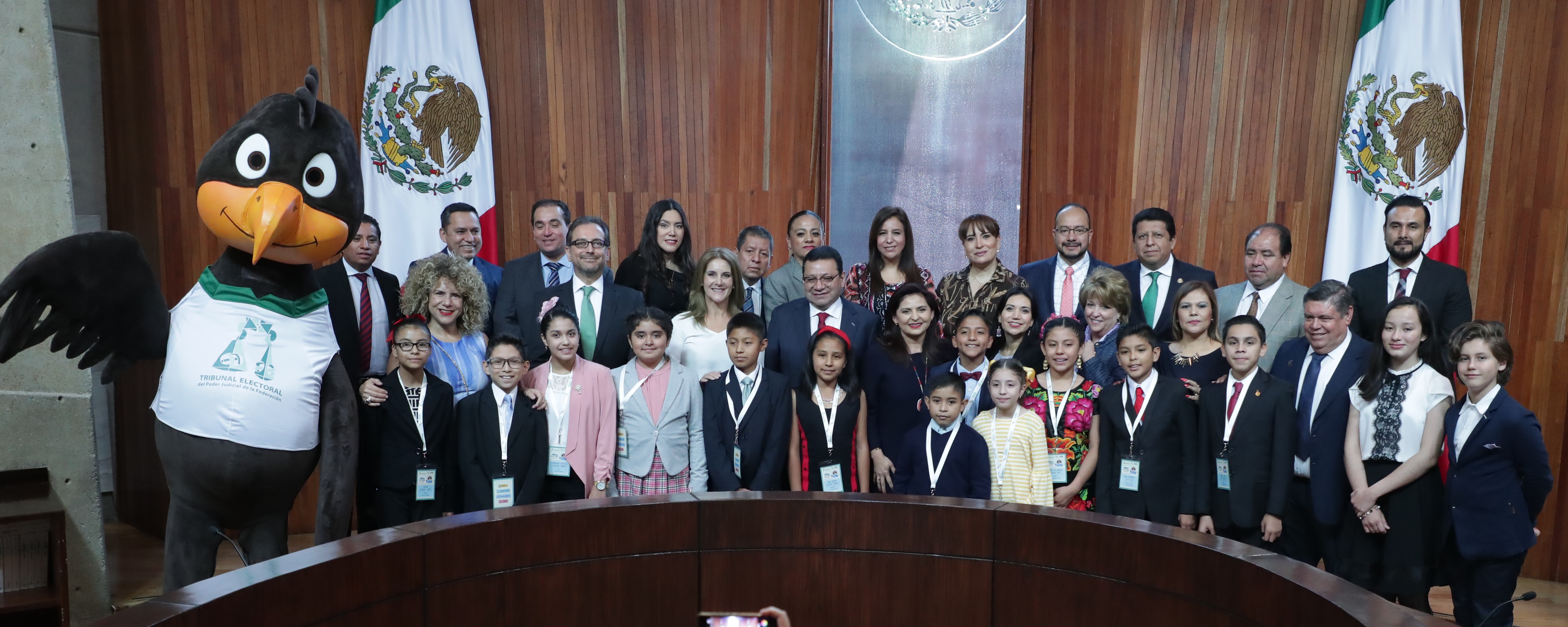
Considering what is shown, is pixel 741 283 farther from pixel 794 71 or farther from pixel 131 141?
pixel 131 141

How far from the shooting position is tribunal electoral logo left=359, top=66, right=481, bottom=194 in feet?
19.2

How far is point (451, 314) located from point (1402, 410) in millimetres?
3548

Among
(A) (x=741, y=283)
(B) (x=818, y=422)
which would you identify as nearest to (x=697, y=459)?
(B) (x=818, y=422)

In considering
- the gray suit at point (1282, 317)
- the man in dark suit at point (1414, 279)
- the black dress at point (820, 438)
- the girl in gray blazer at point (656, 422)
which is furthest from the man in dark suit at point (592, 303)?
the man in dark suit at point (1414, 279)

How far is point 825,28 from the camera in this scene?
6309mm

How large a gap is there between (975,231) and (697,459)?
155cm

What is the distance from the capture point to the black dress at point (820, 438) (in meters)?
4.25

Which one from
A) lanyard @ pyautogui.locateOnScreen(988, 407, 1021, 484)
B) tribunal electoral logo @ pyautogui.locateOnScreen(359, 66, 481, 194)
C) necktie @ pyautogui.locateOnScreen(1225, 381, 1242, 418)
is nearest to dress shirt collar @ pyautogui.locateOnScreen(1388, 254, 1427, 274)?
necktie @ pyautogui.locateOnScreen(1225, 381, 1242, 418)

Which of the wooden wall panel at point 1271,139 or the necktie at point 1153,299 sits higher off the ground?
the wooden wall panel at point 1271,139

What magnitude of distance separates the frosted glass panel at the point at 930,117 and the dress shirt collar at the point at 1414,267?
2.11 metres

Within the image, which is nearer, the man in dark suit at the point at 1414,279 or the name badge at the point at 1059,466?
the name badge at the point at 1059,466

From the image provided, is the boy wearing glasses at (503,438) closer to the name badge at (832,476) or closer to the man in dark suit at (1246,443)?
the name badge at (832,476)

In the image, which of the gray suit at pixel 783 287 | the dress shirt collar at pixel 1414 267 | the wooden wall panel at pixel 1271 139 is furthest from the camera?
the wooden wall panel at pixel 1271 139

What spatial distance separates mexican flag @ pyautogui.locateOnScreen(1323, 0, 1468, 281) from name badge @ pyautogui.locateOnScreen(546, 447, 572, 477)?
3944 mm
